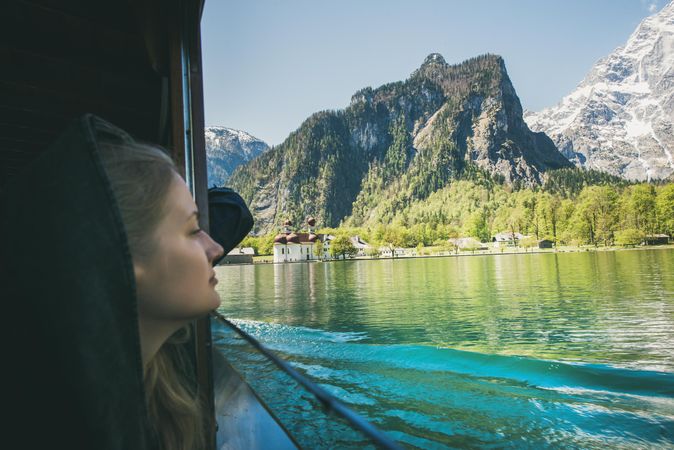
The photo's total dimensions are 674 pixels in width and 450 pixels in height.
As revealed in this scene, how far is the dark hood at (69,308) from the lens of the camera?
1.14ft

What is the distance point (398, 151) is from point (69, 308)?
159998 mm

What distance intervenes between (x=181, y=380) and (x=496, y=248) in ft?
324

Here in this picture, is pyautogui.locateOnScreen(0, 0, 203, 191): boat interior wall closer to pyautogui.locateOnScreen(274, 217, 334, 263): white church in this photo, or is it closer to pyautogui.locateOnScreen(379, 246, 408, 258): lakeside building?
pyautogui.locateOnScreen(274, 217, 334, 263): white church

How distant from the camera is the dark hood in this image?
0.35 meters

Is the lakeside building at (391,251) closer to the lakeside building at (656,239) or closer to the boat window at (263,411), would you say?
the lakeside building at (656,239)

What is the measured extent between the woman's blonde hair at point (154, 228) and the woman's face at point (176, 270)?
14 millimetres

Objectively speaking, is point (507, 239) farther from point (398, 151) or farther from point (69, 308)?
point (69, 308)

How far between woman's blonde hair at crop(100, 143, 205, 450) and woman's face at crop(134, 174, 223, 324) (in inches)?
0.6

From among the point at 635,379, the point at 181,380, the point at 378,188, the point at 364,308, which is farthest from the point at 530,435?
the point at 378,188

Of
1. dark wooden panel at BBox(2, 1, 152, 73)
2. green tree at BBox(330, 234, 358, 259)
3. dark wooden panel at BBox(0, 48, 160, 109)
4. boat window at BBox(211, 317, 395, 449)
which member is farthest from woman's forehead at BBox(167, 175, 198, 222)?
green tree at BBox(330, 234, 358, 259)

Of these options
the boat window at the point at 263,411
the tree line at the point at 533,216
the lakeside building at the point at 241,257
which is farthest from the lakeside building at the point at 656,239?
the boat window at the point at 263,411

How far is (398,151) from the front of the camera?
513 feet

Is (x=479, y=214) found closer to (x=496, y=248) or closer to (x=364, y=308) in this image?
(x=496, y=248)

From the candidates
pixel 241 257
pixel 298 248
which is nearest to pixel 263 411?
pixel 298 248
